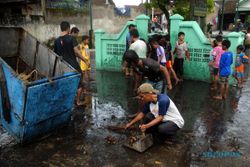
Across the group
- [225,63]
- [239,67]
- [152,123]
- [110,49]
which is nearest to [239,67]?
[239,67]

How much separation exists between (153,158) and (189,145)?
2.41ft

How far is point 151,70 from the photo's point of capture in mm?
4914

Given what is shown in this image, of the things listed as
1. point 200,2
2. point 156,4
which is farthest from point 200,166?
point 156,4

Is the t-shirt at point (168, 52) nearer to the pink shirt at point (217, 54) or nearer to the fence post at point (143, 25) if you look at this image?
the pink shirt at point (217, 54)

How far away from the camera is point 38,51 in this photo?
5.67 m

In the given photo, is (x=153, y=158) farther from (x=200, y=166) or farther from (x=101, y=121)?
(x=101, y=121)

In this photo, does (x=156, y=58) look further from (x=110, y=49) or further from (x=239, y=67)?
(x=110, y=49)

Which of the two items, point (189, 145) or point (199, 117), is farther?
point (199, 117)

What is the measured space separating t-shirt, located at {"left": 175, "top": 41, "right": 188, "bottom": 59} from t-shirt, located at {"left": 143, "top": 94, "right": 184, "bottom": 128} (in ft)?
13.4

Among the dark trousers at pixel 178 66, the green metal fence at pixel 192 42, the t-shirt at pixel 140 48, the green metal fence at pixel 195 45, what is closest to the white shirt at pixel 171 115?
the t-shirt at pixel 140 48

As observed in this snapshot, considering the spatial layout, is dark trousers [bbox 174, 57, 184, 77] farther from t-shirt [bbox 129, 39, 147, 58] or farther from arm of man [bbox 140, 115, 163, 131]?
arm of man [bbox 140, 115, 163, 131]

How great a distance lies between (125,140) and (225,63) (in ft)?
10.9

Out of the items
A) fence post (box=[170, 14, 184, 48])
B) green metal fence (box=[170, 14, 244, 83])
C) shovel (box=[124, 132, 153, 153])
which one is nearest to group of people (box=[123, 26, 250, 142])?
shovel (box=[124, 132, 153, 153])

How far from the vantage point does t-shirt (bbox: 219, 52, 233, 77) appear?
6441mm
